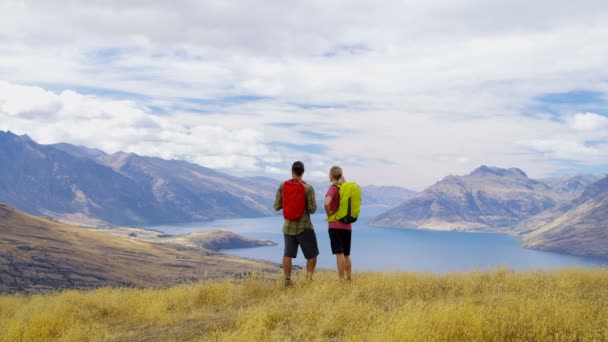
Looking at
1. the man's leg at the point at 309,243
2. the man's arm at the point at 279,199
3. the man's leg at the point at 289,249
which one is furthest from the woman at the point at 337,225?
the man's arm at the point at 279,199

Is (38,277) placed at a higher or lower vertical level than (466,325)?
lower

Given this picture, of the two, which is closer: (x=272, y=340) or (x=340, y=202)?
(x=272, y=340)

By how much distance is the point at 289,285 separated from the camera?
12.1m

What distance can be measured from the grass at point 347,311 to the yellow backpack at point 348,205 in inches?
63.9

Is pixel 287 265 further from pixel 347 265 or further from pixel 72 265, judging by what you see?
pixel 72 265

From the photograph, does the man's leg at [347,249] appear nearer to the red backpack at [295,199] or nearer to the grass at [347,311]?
the grass at [347,311]

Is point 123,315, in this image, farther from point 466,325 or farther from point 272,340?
point 466,325

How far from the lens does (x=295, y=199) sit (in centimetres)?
1154

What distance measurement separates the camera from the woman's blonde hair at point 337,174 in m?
11.7

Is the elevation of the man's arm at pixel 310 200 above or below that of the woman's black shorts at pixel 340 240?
above

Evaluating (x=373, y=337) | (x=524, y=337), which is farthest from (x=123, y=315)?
(x=524, y=337)

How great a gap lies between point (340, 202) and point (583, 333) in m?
6.01

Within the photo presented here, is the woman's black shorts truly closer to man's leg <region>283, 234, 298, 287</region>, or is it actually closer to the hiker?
the hiker

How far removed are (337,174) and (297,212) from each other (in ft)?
4.66
